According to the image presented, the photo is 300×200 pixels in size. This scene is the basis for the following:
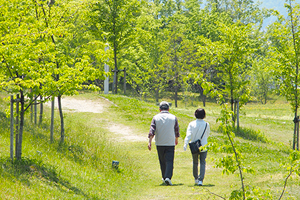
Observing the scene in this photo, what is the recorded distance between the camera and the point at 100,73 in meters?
9.41

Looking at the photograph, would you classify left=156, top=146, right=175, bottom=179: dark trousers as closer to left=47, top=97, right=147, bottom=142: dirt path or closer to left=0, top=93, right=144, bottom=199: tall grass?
left=0, top=93, right=144, bottom=199: tall grass

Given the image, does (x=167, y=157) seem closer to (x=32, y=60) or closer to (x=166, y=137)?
(x=166, y=137)

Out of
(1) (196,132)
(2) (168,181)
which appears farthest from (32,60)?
(2) (168,181)

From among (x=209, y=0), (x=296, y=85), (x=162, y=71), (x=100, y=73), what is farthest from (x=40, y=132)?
(x=209, y=0)

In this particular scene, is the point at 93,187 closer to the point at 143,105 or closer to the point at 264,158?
the point at 264,158

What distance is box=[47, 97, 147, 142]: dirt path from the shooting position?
1716 centimetres

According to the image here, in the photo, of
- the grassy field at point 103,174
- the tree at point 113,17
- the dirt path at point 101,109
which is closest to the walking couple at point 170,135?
the grassy field at point 103,174

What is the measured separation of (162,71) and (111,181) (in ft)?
130

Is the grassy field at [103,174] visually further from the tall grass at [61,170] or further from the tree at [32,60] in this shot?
the tree at [32,60]

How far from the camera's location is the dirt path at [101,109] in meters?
17.2

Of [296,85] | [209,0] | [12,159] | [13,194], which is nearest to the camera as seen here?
[13,194]

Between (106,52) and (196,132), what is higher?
(106,52)

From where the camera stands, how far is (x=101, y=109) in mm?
22484

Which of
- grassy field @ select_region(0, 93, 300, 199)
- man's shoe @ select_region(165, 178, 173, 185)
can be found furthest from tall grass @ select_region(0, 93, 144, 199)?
man's shoe @ select_region(165, 178, 173, 185)
